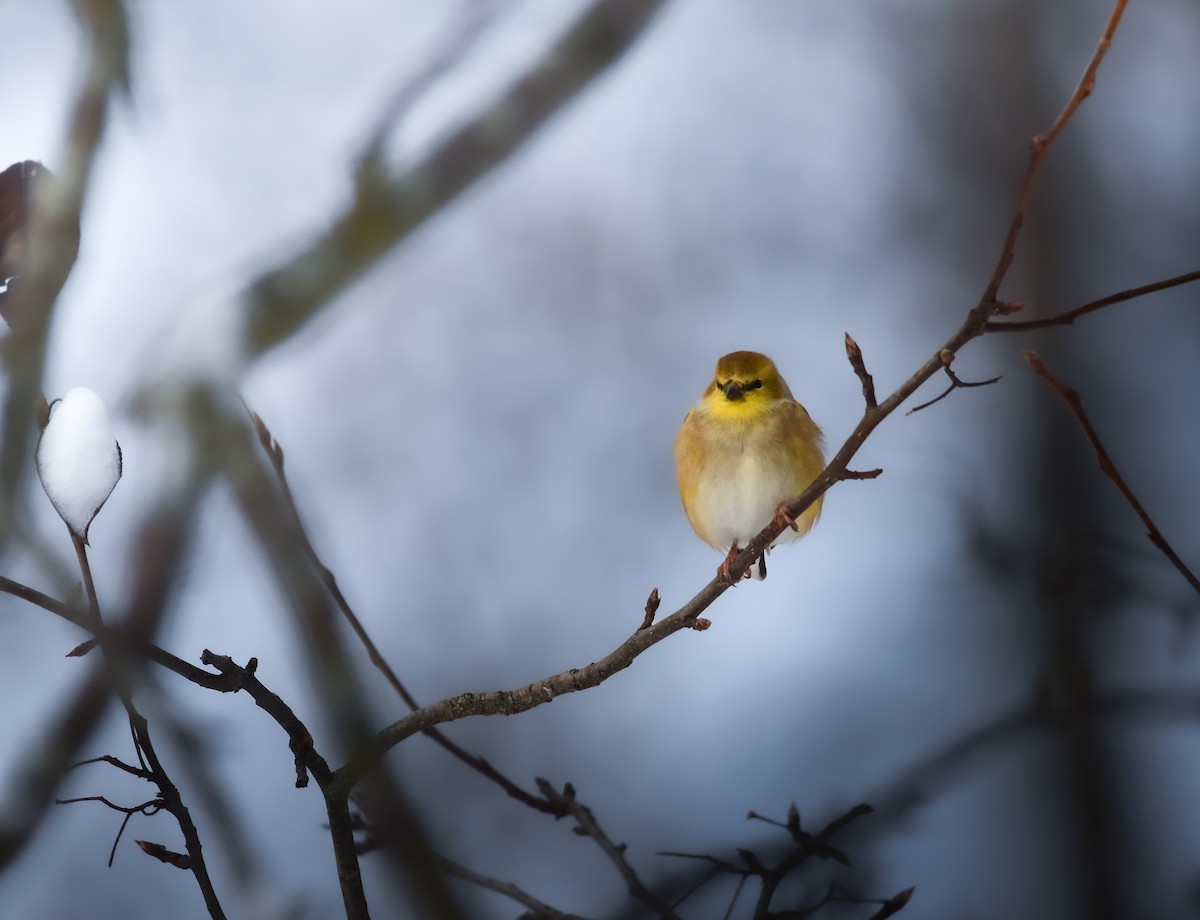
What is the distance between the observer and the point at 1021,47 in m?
1.55

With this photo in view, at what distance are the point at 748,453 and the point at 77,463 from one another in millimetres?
531

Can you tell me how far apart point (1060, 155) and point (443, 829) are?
1.23 metres

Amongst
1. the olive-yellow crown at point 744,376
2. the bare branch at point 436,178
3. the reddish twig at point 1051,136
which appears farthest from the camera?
the bare branch at point 436,178

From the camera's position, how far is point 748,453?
0.79m

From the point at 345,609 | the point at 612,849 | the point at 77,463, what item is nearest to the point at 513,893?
the point at 612,849

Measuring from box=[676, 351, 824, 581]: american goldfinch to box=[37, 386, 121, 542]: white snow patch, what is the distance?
1.61 ft

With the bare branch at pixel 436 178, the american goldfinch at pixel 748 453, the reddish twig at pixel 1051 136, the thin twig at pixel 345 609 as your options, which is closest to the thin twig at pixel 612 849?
the thin twig at pixel 345 609

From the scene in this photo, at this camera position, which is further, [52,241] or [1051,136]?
[52,241]

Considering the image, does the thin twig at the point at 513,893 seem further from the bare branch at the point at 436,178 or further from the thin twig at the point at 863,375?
the bare branch at the point at 436,178

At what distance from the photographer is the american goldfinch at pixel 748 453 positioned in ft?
2.56

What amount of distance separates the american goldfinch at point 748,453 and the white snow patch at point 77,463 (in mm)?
491

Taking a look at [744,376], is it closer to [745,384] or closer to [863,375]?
[745,384]

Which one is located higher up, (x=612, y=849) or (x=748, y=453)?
(x=748, y=453)

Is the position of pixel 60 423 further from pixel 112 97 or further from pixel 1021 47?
pixel 1021 47
